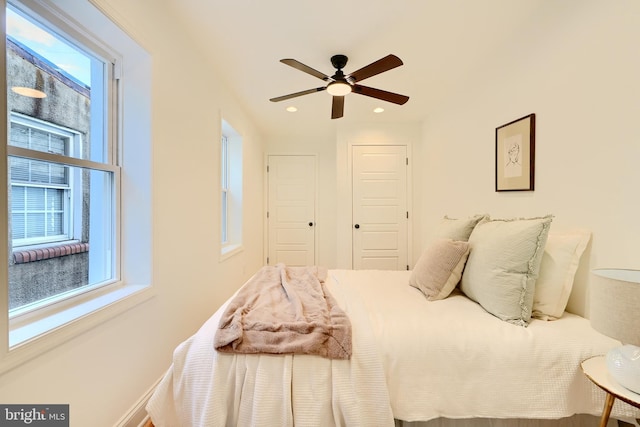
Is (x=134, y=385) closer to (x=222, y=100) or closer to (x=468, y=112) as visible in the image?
(x=222, y=100)

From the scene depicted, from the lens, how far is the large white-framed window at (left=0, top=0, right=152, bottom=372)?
1017mm

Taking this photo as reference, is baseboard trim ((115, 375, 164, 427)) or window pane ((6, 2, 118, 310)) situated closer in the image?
window pane ((6, 2, 118, 310))

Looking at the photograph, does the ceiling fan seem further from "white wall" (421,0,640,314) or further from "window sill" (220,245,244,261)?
"window sill" (220,245,244,261)

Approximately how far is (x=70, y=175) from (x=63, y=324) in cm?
69

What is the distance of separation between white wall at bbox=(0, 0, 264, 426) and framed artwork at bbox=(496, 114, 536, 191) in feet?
7.75

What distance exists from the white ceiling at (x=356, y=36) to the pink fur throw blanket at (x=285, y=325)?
5.69 feet

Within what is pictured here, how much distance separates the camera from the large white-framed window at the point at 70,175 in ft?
3.34

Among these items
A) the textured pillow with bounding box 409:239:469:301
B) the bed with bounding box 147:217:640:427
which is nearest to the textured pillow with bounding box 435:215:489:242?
the textured pillow with bounding box 409:239:469:301

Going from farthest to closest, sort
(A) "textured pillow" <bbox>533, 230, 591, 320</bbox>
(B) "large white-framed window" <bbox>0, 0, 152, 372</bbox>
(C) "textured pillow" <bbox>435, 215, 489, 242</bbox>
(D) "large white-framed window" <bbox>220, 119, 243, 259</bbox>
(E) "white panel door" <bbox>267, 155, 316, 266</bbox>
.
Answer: (E) "white panel door" <bbox>267, 155, 316, 266</bbox> → (D) "large white-framed window" <bbox>220, 119, 243, 259</bbox> → (C) "textured pillow" <bbox>435, 215, 489, 242</bbox> → (A) "textured pillow" <bbox>533, 230, 591, 320</bbox> → (B) "large white-framed window" <bbox>0, 0, 152, 372</bbox>

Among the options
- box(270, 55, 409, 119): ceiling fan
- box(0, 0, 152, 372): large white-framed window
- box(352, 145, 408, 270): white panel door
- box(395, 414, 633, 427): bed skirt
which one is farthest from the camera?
box(352, 145, 408, 270): white panel door

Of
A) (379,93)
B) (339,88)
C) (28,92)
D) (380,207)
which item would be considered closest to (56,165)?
(28,92)

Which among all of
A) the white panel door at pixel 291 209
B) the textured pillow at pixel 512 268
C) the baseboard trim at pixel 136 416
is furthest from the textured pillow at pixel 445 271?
the white panel door at pixel 291 209

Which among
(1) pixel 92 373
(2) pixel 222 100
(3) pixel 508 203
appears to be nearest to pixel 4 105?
(1) pixel 92 373

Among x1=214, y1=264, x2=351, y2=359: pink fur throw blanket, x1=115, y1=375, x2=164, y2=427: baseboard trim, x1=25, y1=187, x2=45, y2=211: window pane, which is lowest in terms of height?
x1=115, y1=375, x2=164, y2=427: baseboard trim
